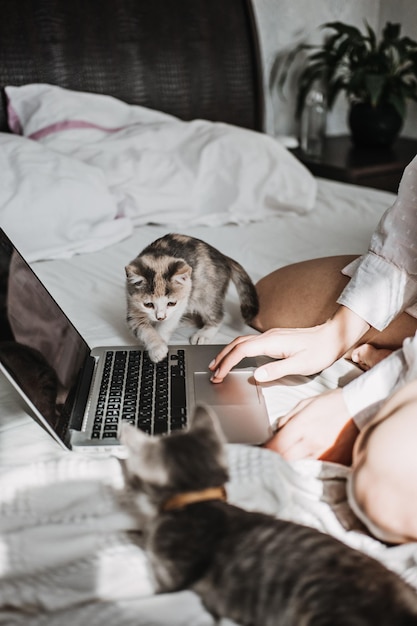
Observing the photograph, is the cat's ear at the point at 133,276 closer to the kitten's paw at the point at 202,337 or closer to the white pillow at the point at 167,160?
the kitten's paw at the point at 202,337

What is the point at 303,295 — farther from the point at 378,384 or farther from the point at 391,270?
the point at 378,384

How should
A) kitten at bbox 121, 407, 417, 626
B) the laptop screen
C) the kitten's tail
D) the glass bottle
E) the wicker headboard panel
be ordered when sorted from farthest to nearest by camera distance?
the glass bottle
the wicker headboard panel
the kitten's tail
the laptop screen
kitten at bbox 121, 407, 417, 626

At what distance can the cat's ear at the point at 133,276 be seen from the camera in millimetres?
1148

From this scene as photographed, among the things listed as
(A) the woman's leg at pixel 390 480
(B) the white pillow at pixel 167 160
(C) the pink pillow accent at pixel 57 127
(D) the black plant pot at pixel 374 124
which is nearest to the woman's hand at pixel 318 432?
(A) the woman's leg at pixel 390 480

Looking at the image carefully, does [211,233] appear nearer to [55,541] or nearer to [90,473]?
[90,473]

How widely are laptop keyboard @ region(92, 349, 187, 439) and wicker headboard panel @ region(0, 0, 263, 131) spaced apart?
1.28 m

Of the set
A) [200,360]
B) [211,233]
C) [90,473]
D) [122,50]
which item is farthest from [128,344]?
[122,50]

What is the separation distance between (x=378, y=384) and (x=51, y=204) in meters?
1.09

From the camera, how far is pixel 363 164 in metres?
2.50

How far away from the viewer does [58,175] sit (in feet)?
5.65

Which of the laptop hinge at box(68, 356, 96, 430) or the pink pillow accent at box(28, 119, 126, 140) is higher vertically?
the pink pillow accent at box(28, 119, 126, 140)

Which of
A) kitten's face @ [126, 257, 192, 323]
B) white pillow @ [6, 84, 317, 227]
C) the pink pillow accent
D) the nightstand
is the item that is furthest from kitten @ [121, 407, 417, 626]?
the nightstand

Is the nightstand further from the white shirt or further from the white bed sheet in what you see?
the white bed sheet

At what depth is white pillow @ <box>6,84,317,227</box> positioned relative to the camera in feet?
6.18
